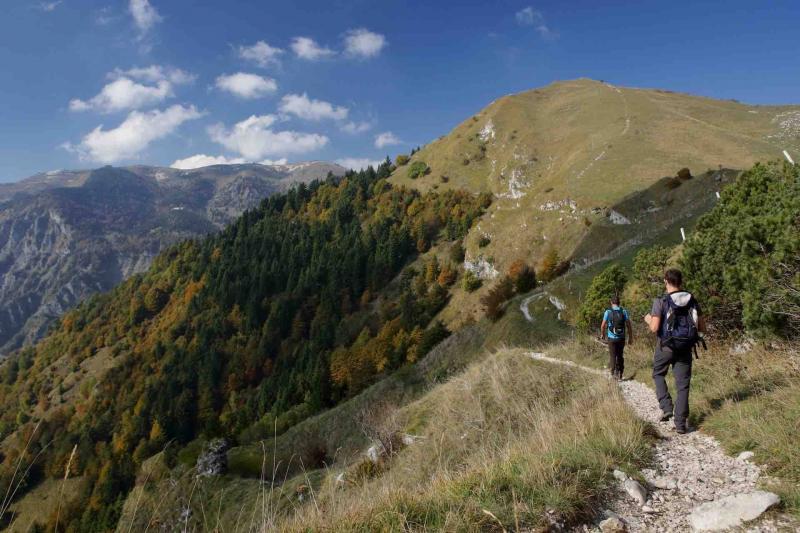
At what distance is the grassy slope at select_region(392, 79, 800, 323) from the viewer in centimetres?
6012

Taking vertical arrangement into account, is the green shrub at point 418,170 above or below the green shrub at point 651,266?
above

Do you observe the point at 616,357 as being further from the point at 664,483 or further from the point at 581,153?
the point at 581,153

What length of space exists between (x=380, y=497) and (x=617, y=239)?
52843 millimetres

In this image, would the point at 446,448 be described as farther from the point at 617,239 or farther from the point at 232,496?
the point at 617,239

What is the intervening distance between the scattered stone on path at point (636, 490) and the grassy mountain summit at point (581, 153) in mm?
51871

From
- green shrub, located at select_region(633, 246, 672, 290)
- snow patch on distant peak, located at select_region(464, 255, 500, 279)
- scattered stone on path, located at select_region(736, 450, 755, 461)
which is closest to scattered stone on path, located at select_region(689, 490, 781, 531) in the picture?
scattered stone on path, located at select_region(736, 450, 755, 461)

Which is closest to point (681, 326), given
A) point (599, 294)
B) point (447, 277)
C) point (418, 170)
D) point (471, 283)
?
point (599, 294)

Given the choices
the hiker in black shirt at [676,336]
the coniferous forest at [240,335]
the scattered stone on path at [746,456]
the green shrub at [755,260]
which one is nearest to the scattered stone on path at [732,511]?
the scattered stone on path at [746,456]

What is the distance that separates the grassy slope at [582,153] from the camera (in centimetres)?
6012

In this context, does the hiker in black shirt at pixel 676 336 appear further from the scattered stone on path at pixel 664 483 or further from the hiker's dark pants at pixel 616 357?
the hiker's dark pants at pixel 616 357

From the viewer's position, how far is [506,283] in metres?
56.3

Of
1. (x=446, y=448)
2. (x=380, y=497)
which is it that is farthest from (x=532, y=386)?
(x=380, y=497)

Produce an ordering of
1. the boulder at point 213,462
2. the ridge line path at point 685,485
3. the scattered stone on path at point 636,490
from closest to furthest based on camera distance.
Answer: the ridge line path at point 685,485 < the scattered stone on path at point 636,490 < the boulder at point 213,462

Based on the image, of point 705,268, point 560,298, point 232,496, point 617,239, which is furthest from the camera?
point 617,239
